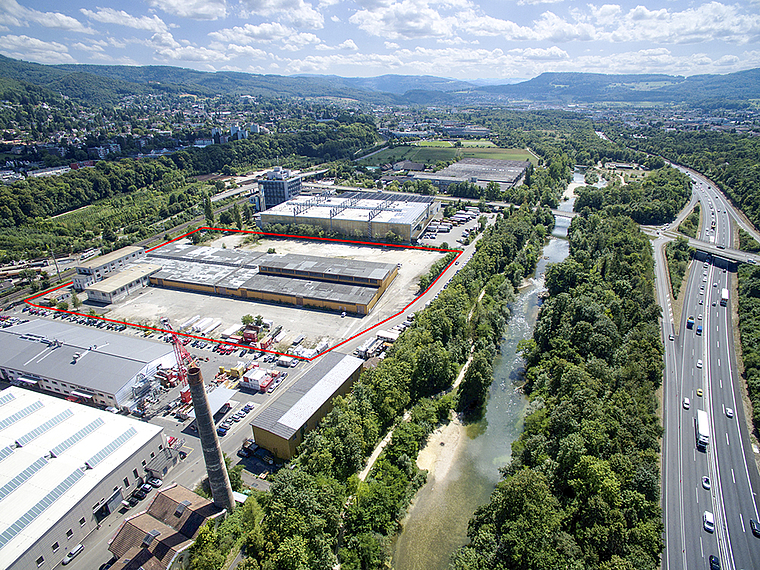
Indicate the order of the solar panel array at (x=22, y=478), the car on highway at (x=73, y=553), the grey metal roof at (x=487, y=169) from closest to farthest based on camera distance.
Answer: the car on highway at (x=73, y=553), the solar panel array at (x=22, y=478), the grey metal roof at (x=487, y=169)

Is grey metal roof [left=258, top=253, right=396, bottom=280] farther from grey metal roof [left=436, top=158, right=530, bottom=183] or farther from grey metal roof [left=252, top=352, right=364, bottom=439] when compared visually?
grey metal roof [left=436, top=158, right=530, bottom=183]

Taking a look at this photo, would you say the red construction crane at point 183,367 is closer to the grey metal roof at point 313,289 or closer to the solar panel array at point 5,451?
the solar panel array at point 5,451

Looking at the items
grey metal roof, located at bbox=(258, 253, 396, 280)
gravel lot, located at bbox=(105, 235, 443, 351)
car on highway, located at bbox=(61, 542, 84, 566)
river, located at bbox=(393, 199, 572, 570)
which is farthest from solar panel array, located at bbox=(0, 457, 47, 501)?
grey metal roof, located at bbox=(258, 253, 396, 280)

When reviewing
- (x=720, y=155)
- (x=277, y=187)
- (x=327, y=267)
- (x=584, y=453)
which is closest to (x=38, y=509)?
(x=584, y=453)

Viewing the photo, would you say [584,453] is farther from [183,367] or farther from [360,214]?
[360,214]

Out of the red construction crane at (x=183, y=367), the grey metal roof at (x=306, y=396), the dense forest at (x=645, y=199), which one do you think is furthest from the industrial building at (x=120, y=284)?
the dense forest at (x=645, y=199)
